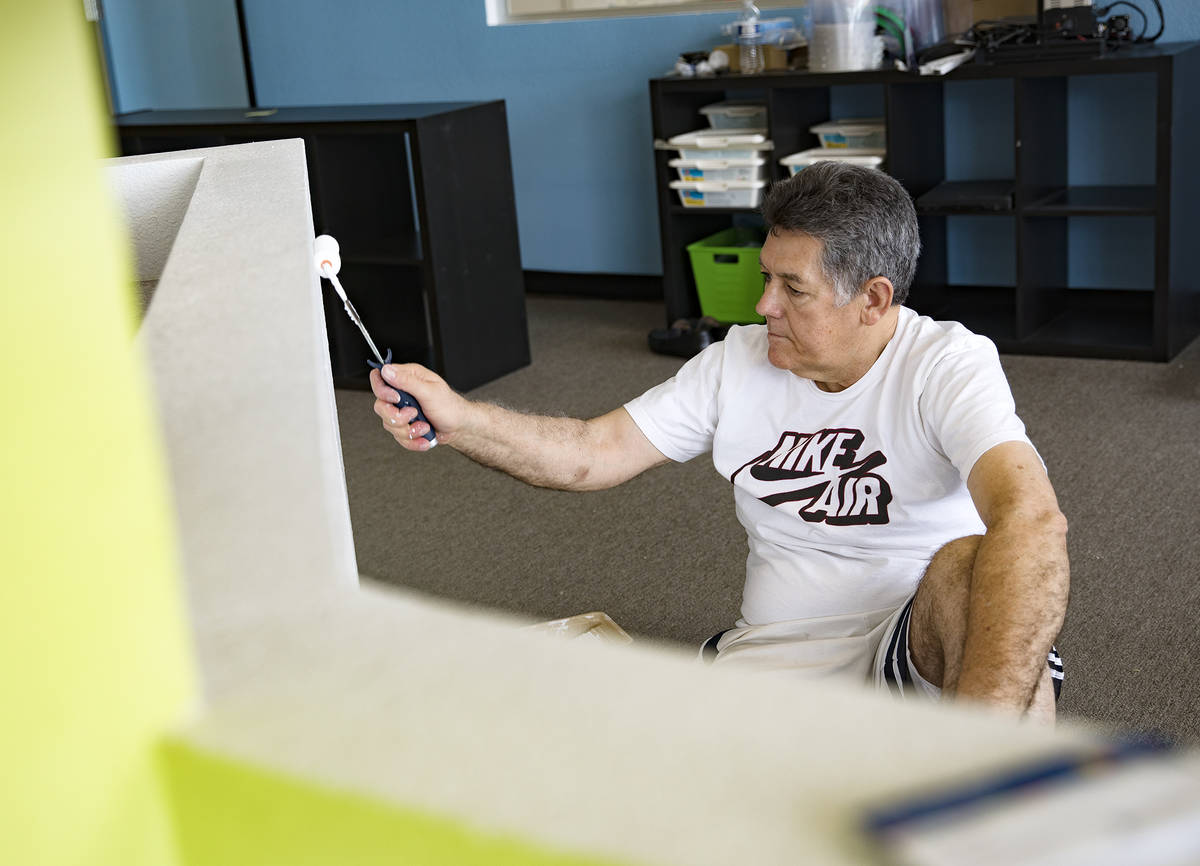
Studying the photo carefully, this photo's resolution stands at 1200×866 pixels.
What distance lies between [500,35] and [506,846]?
520 centimetres

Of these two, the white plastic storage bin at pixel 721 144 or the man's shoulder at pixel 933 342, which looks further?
the white plastic storage bin at pixel 721 144

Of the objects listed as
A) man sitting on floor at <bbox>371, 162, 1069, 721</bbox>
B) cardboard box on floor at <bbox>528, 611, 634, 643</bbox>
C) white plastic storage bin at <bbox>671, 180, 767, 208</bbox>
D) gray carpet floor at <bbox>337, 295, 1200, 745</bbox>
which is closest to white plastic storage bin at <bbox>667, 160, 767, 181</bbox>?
white plastic storage bin at <bbox>671, 180, 767, 208</bbox>

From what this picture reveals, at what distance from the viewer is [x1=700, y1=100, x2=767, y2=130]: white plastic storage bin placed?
449 centimetres

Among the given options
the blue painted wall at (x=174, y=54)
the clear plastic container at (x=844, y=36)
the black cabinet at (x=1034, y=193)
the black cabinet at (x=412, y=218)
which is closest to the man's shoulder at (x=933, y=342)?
the black cabinet at (x=1034, y=193)

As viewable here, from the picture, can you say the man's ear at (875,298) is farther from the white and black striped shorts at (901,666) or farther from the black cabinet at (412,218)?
the black cabinet at (412,218)

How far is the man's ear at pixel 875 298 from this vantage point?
1773mm

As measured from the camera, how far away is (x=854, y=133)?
4305 millimetres

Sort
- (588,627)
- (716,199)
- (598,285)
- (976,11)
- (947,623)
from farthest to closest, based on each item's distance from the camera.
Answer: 1. (598,285)
2. (716,199)
3. (976,11)
4. (588,627)
5. (947,623)

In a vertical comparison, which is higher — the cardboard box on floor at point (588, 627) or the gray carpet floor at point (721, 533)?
the cardboard box on floor at point (588, 627)

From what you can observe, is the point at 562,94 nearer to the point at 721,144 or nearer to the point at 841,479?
the point at 721,144

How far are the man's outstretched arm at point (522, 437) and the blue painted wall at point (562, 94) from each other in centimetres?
293

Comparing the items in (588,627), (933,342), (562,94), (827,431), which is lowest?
(588,627)

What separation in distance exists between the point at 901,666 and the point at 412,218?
11.0 feet

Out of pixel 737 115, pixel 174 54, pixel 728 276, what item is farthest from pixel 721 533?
pixel 174 54
